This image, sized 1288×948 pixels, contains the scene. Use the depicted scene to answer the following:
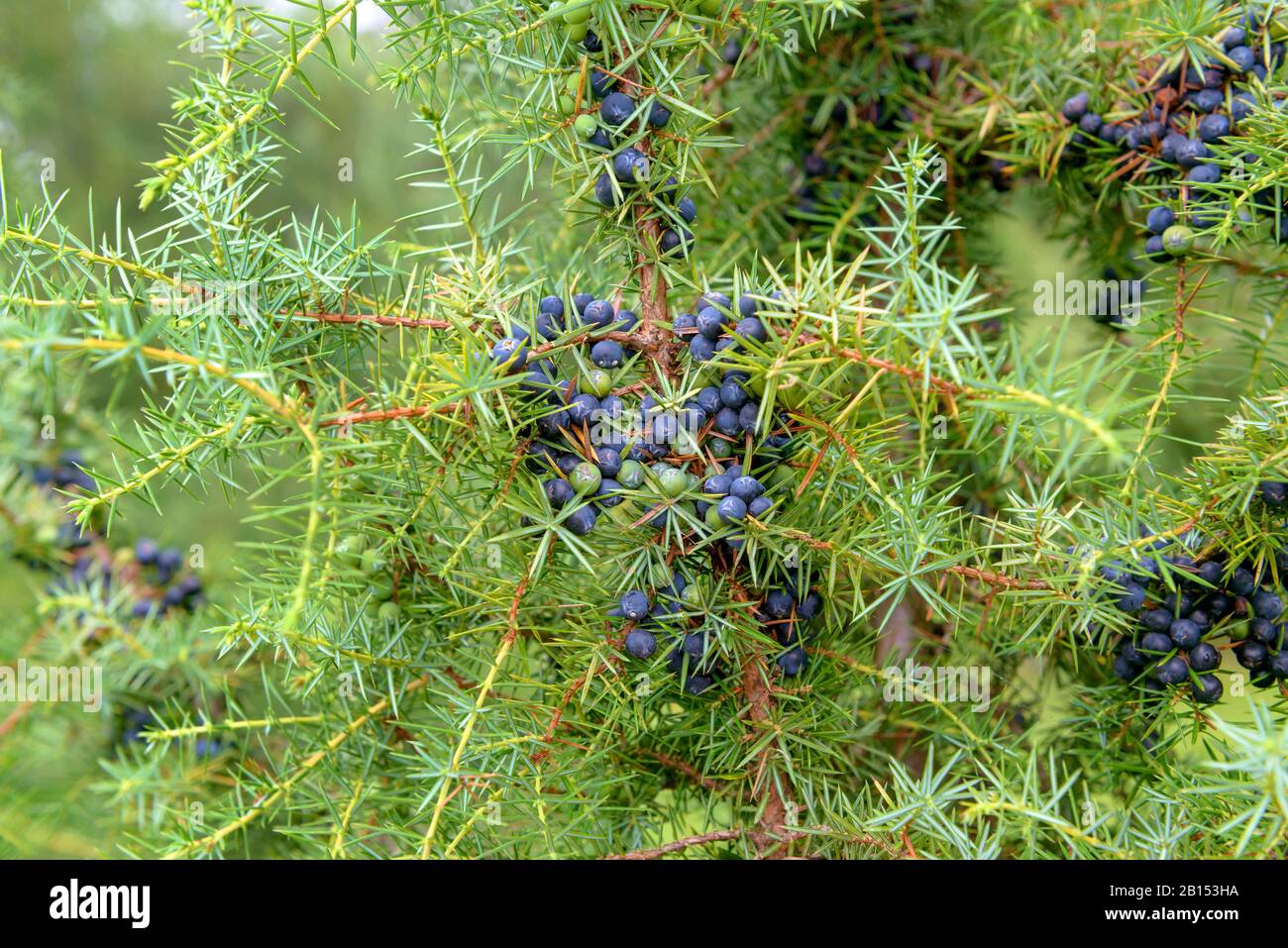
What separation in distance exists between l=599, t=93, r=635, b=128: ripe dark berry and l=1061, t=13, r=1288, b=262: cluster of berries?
31 centimetres

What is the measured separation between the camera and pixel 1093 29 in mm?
624

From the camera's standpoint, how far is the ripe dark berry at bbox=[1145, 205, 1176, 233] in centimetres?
54

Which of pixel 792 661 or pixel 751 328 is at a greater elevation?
pixel 751 328

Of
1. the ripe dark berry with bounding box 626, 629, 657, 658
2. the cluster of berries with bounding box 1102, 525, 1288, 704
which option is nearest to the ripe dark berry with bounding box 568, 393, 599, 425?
the ripe dark berry with bounding box 626, 629, 657, 658

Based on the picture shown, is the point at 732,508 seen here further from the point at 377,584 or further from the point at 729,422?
the point at 377,584

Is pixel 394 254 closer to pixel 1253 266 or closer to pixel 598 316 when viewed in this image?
pixel 598 316

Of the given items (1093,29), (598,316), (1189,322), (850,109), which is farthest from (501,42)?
(1189,322)

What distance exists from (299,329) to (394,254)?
14cm

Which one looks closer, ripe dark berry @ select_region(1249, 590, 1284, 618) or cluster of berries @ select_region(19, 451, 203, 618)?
ripe dark berry @ select_region(1249, 590, 1284, 618)

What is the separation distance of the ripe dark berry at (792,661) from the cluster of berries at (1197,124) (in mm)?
325

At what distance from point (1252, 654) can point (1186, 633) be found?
1.6 inches

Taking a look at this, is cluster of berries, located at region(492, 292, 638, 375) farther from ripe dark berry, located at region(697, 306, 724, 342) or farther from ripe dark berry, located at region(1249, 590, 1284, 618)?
ripe dark berry, located at region(1249, 590, 1284, 618)

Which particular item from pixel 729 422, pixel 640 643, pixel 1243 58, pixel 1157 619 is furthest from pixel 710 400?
pixel 1243 58

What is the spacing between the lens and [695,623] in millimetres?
465
